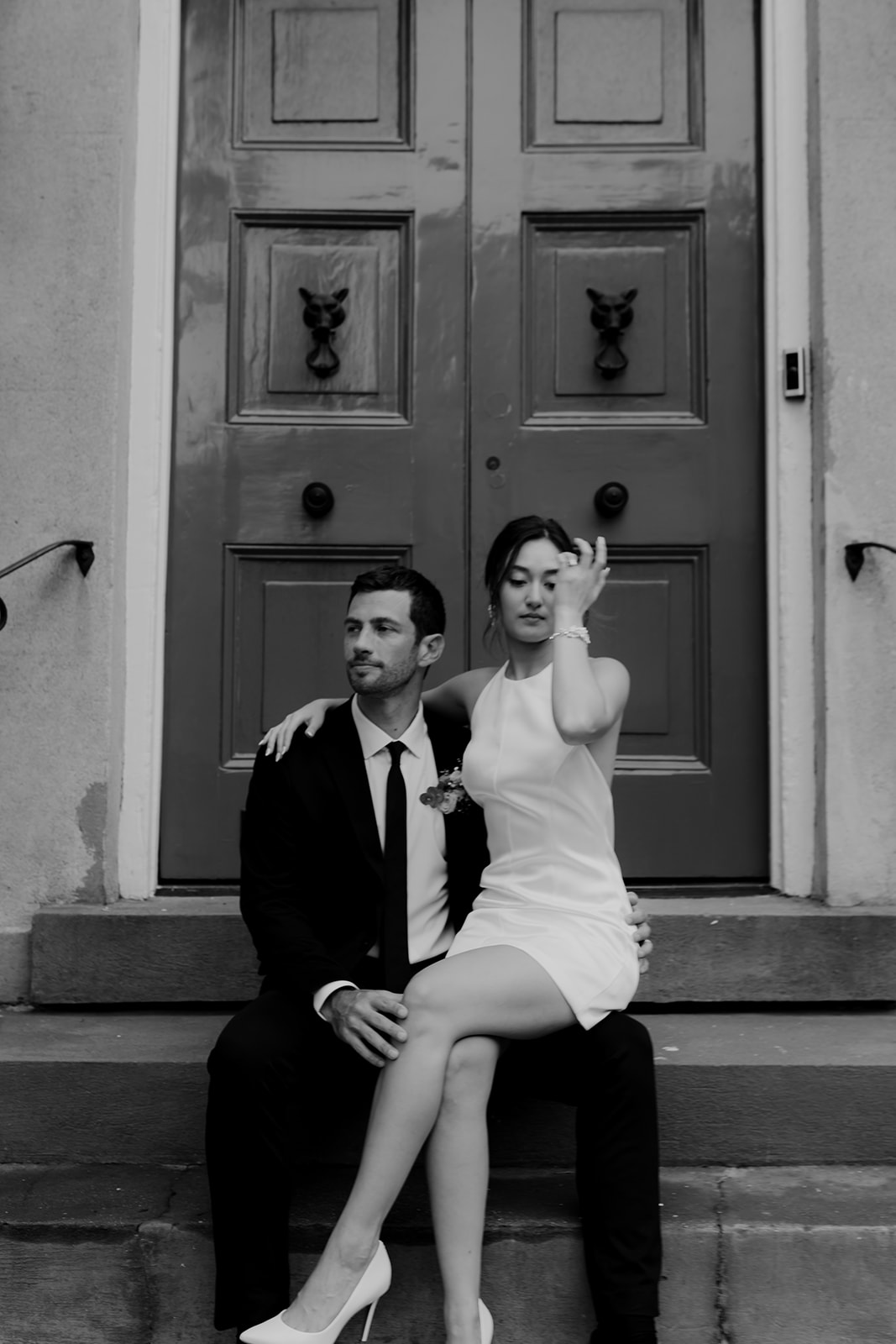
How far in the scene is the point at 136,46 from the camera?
374cm

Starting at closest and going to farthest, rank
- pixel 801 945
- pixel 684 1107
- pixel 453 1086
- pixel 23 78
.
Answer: pixel 453 1086, pixel 684 1107, pixel 801 945, pixel 23 78

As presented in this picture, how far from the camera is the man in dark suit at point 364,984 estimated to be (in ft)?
8.18

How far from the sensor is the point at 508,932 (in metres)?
2.73

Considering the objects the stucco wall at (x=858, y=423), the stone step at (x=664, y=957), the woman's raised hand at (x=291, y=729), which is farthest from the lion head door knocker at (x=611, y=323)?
the stone step at (x=664, y=957)

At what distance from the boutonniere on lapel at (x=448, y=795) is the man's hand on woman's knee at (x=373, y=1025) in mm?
472

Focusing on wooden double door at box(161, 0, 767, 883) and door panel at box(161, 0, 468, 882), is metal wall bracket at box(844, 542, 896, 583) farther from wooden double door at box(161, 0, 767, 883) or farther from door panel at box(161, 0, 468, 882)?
door panel at box(161, 0, 468, 882)

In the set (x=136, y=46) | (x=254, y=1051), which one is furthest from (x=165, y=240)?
(x=254, y=1051)

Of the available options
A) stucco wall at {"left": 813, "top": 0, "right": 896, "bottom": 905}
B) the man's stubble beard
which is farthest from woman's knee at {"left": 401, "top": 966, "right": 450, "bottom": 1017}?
stucco wall at {"left": 813, "top": 0, "right": 896, "bottom": 905}

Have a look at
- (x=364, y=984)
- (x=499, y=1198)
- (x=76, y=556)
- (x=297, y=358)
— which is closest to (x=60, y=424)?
(x=76, y=556)

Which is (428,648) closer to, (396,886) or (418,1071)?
(396,886)

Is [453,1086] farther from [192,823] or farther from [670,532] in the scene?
[670,532]

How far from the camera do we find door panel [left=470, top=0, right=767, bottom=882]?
3.76 meters

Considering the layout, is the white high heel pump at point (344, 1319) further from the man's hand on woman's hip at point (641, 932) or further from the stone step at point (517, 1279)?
the man's hand on woman's hip at point (641, 932)

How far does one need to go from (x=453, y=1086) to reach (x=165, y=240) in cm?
256
